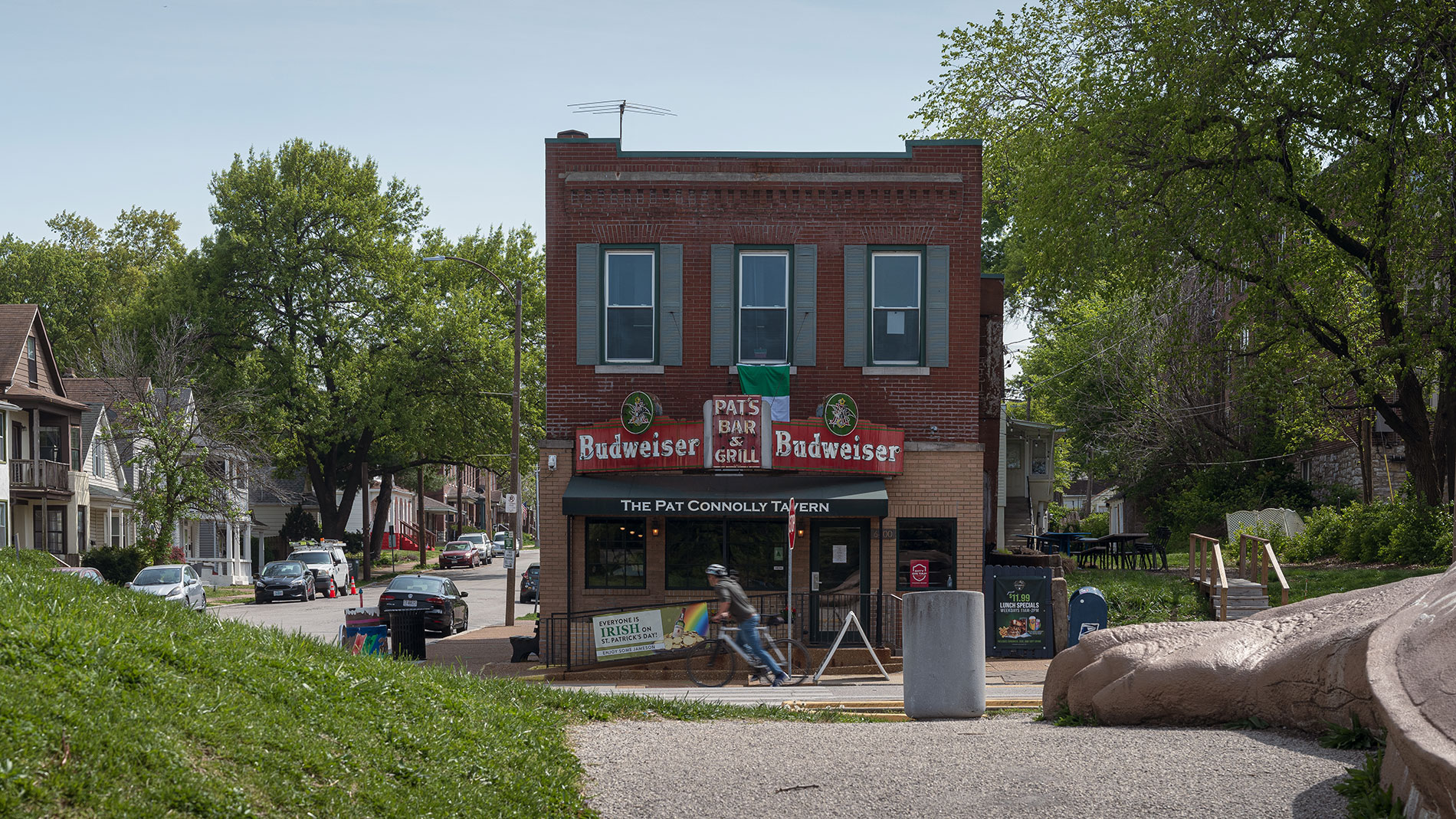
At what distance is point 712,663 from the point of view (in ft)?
60.0

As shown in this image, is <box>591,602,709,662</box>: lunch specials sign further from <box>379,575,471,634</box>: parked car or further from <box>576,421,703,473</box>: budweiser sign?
<box>379,575,471,634</box>: parked car

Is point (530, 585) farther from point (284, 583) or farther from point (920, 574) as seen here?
point (920, 574)

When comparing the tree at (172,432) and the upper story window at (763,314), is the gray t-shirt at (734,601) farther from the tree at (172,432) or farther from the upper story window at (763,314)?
the tree at (172,432)

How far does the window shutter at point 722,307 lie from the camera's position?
21062mm

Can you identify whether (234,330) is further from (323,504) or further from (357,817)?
(357,817)

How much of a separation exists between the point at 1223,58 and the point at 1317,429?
51.7 ft

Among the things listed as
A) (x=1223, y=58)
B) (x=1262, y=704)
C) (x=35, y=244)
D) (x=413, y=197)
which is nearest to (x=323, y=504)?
(x=413, y=197)

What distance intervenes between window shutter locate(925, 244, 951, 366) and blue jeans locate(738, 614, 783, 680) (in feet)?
20.7

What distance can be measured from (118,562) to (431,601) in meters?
19.2

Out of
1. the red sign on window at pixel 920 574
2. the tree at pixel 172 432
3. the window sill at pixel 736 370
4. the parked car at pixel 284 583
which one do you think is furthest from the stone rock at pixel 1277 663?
the tree at pixel 172 432

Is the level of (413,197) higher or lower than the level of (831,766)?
higher

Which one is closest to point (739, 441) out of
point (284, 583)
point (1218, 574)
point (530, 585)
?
point (1218, 574)

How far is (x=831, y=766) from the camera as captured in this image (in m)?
9.12

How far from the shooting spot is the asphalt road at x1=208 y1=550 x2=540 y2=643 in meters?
28.8
